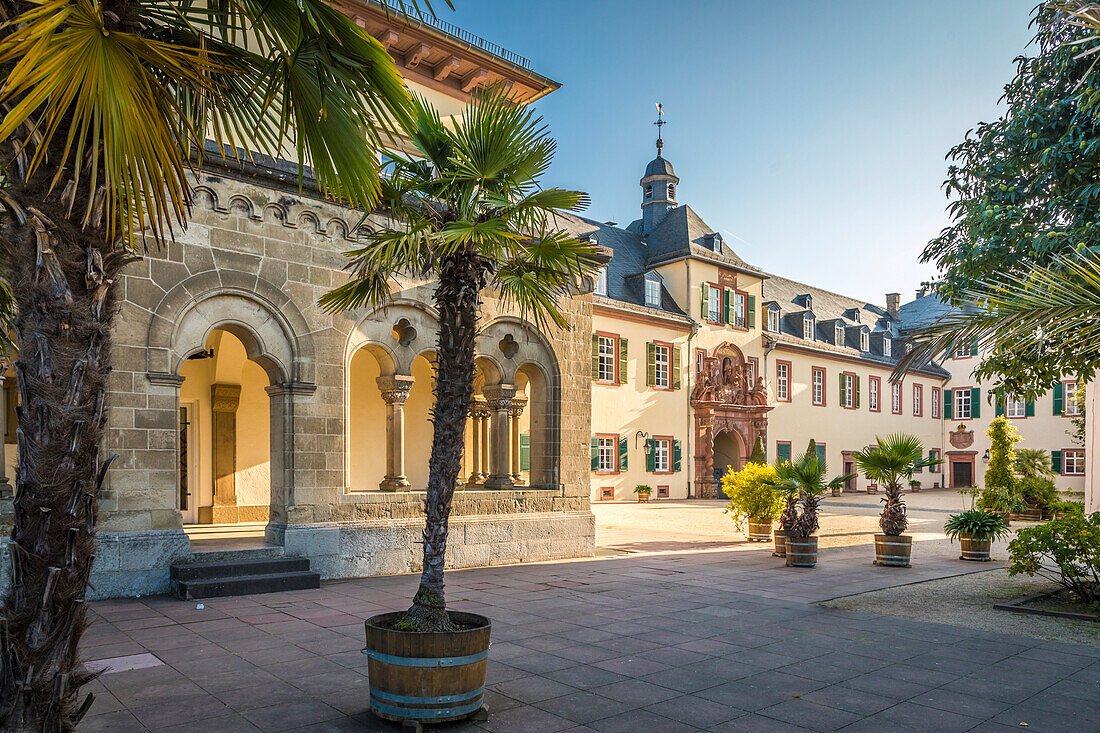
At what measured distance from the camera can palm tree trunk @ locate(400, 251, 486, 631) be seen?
17.2 feet

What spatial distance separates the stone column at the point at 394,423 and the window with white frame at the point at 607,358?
17.4 meters

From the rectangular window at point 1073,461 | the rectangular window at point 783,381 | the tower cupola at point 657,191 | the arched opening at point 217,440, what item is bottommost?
the rectangular window at point 1073,461

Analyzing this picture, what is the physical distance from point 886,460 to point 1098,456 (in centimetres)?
537

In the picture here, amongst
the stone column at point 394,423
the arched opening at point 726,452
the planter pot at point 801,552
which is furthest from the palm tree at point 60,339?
the arched opening at point 726,452

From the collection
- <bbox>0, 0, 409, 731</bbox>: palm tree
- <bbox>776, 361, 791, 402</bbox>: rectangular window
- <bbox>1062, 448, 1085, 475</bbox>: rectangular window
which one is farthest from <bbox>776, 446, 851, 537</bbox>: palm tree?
<bbox>1062, 448, 1085, 475</bbox>: rectangular window

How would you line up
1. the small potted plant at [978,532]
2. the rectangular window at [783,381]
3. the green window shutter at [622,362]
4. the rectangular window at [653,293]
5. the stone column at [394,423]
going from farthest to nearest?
1. the rectangular window at [783,381]
2. the rectangular window at [653,293]
3. the green window shutter at [622,362]
4. the small potted plant at [978,532]
5. the stone column at [394,423]

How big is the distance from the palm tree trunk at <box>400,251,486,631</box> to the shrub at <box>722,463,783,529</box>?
34.9 ft

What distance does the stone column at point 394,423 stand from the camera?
11.5 metres

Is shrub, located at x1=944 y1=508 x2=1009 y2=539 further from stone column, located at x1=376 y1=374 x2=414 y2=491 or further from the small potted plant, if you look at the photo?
stone column, located at x1=376 y1=374 x2=414 y2=491

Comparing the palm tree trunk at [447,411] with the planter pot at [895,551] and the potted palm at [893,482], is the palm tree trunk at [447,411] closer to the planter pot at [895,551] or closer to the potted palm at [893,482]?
the potted palm at [893,482]

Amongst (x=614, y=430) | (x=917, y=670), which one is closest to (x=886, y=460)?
(x=917, y=670)

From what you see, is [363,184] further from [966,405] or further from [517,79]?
[966,405]

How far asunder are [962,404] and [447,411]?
46472 mm

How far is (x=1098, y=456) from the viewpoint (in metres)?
15.1
